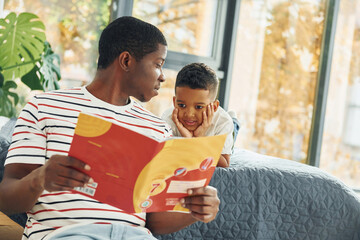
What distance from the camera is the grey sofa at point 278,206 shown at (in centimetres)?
169

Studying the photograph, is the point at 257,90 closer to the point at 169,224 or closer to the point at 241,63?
the point at 241,63

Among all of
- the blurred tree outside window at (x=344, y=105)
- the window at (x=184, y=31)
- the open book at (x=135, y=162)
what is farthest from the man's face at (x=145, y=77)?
the blurred tree outside window at (x=344, y=105)

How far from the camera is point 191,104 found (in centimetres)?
186

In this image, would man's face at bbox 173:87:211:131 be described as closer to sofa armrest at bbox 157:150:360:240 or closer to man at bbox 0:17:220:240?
sofa armrest at bbox 157:150:360:240

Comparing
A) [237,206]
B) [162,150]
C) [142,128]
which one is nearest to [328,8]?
[237,206]

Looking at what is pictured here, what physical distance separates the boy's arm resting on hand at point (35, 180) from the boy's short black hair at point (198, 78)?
2.93 ft

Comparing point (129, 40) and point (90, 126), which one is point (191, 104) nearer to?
point (129, 40)

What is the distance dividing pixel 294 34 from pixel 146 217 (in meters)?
2.75

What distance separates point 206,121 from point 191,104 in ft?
0.32

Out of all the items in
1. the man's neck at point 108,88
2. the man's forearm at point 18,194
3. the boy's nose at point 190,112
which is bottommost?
the man's forearm at point 18,194

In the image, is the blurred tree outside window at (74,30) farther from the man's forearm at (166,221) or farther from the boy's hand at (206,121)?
the man's forearm at (166,221)

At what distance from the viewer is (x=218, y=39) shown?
133 inches

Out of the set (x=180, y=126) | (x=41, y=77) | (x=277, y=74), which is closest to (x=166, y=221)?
(x=180, y=126)

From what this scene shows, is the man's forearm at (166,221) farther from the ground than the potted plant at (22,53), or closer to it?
closer to it
